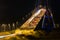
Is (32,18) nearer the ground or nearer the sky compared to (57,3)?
nearer the ground

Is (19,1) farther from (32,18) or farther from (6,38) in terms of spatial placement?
(6,38)

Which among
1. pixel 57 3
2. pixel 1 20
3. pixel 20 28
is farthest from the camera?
pixel 57 3

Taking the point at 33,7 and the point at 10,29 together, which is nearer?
the point at 10,29

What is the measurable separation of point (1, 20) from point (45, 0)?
0.86 m

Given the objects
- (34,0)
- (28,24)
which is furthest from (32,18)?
(34,0)

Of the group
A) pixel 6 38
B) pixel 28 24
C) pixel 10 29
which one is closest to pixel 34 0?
pixel 28 24

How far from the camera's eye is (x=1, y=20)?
2668mm

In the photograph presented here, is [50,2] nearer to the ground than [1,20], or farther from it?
farther from it

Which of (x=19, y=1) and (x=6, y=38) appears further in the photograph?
(x=19, y=1)

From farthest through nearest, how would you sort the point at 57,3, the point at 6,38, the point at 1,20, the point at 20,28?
the point at 57,3 < the point at 1,20 < the point at 20,28 < the point at 6,38

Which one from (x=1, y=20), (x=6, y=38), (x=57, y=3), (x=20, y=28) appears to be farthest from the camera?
(x=57, y=3)

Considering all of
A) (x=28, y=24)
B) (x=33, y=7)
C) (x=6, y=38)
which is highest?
Answer: (x=33, y=7)

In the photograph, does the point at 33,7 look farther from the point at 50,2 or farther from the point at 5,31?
the point at 5,31

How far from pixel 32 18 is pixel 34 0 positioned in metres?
0.34
